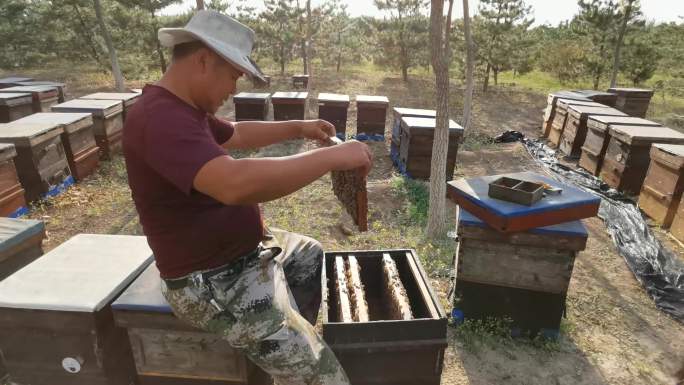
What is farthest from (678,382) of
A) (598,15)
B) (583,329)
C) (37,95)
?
(598,15)

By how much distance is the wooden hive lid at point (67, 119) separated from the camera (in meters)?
7.62

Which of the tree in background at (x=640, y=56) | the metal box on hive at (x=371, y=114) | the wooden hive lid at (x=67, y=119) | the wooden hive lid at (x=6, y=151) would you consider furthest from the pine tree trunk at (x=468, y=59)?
the tree in background at (x=640, y=56)

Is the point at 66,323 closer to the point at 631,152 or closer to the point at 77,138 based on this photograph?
the point at 77,138

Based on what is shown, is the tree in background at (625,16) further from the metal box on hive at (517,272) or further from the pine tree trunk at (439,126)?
the metal box on hive at (517,272)

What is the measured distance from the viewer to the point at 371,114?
11.9m

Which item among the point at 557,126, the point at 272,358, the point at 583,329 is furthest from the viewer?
the point at 557,126

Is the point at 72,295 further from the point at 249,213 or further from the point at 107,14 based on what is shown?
the point at 107,14

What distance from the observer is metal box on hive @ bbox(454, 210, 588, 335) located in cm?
384

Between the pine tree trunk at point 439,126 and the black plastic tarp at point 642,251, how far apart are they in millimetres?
2853

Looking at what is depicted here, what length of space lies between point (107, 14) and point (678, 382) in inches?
992

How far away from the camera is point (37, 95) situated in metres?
10.6

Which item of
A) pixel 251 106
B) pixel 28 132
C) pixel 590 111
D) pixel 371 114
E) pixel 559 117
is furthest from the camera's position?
pixel 559 117

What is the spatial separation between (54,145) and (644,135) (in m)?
11.3

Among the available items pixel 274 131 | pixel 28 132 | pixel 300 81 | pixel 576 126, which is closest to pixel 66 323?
pixel 274 131
